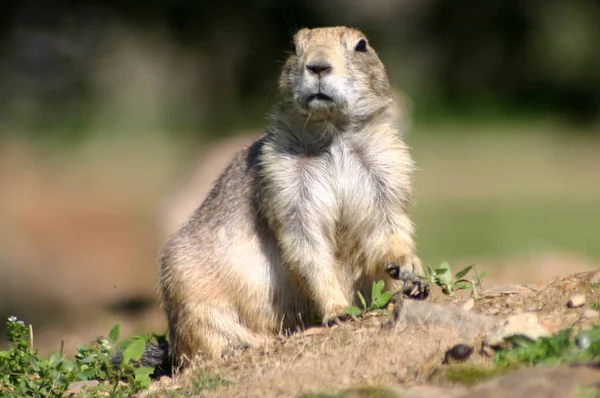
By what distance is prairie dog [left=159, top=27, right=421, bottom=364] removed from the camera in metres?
6.00

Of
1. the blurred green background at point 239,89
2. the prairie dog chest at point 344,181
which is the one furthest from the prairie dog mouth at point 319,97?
the blurred green background at point 239,89

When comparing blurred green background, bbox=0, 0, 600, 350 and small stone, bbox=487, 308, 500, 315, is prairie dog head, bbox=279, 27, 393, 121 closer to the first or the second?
small stone, bbox=487, 308, 500, 315

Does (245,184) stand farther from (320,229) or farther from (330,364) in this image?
(330,364)

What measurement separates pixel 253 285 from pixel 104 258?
683 centimetres

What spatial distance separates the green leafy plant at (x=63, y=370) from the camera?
547 centimetres

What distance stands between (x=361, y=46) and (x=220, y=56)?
1355cm

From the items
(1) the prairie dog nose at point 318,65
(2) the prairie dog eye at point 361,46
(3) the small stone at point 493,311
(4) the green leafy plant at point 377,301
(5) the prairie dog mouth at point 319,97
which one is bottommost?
(4) the green leafy plant at point 377,301

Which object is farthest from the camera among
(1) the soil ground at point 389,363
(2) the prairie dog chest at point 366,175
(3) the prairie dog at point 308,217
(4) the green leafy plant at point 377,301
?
(2) the prairie dog chest at point 366,175

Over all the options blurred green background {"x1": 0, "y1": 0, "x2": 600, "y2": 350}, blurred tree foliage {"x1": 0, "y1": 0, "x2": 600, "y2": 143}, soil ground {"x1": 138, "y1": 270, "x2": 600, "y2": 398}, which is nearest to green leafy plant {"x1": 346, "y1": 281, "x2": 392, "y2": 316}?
soil ground {"x1": 138, "y1": 270, "x2": 600, "y2": 398}

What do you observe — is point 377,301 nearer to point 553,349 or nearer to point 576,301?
point 576,301

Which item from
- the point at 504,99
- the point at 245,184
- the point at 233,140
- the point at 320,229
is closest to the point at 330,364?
the point at 320,229

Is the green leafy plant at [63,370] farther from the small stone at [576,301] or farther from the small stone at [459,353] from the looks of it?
the small stone at [576,301]

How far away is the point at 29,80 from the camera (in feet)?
65.5

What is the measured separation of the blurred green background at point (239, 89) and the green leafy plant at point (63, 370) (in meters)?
9.45
